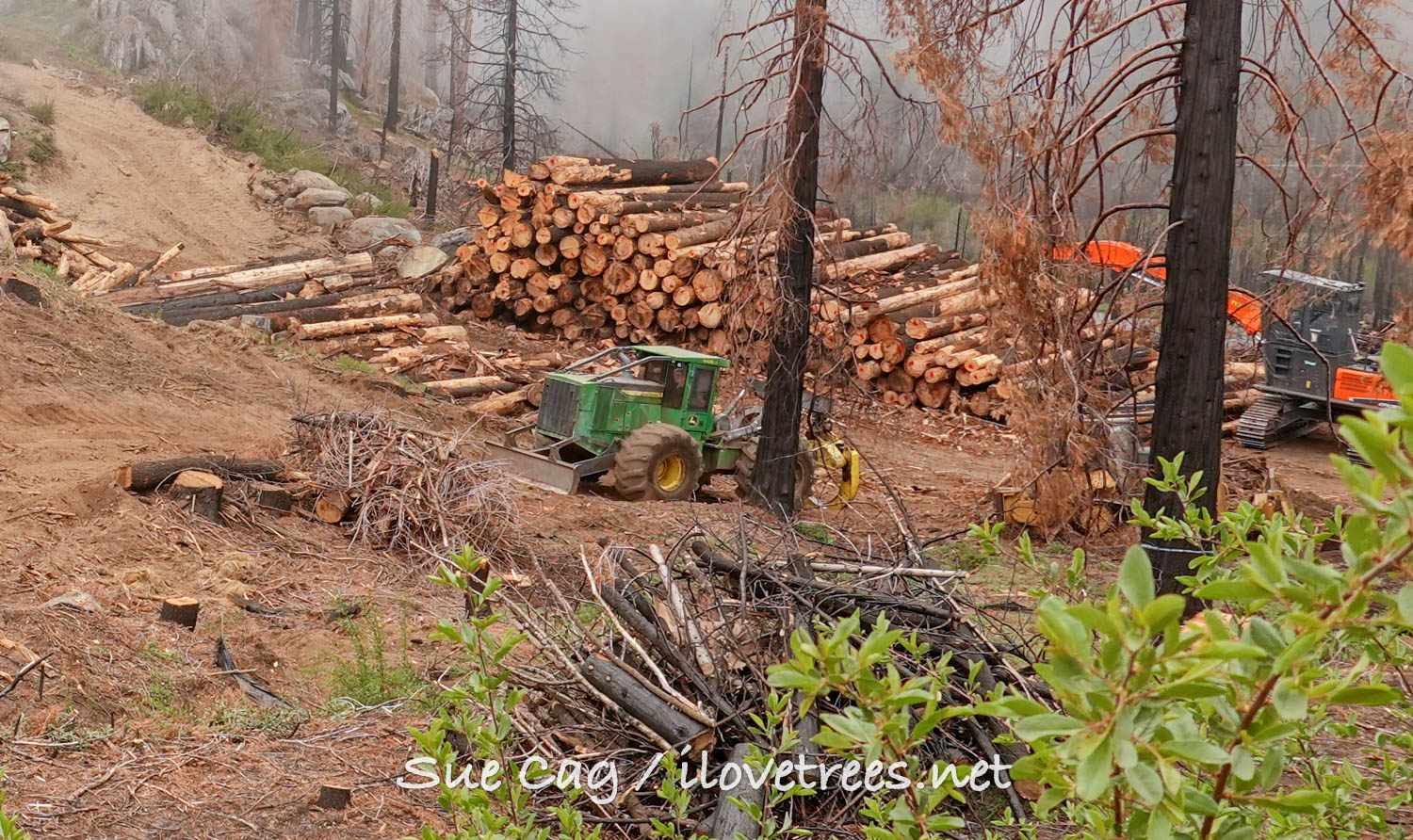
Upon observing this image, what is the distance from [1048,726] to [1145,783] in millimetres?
109

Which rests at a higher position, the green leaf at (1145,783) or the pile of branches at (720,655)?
the green leaf at (1145,783)

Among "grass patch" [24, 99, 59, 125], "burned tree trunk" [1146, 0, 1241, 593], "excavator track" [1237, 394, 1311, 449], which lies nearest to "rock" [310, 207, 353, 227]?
"grass patch" [24, 99, 59, 125]

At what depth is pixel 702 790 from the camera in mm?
3873

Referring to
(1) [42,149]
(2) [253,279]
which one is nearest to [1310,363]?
(2) [253,279]

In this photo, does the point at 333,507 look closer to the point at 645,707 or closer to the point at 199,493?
the point at 199,493

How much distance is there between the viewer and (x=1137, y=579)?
114 centimetres

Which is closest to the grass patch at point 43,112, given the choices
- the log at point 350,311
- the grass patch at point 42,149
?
the grass patch at point 42,149

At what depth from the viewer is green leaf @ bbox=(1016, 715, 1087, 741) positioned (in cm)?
116

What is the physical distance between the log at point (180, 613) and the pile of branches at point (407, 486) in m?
1.99

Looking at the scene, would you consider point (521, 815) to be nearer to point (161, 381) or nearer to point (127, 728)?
point (127, 728)

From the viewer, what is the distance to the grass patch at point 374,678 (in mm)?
5340

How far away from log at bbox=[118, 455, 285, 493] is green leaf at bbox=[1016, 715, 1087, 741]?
7.88 m

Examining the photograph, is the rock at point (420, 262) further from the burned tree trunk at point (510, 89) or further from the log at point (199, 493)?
the log at point (199, 493)

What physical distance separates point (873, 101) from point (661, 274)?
7895 millimetres
